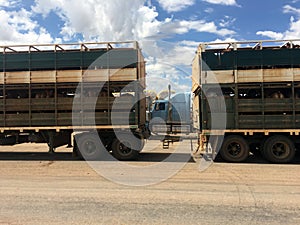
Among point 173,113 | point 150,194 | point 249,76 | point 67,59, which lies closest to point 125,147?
point 67,59

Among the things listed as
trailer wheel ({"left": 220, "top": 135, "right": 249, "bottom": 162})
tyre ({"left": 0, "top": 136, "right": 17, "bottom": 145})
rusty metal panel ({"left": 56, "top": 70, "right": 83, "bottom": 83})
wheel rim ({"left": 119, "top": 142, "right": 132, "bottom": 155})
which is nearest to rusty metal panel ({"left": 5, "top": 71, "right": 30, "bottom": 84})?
rusty metal panel ({"left": 56, "top": 70, "right": 83, "bottom": 83})

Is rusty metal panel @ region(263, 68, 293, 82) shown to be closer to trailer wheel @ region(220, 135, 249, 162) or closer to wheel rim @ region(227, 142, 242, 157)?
trailer wheel @ region(220, 135, 249, 162)

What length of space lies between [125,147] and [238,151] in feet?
14.3

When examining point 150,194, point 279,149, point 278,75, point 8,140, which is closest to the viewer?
point 150,194

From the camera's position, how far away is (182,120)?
792 inches

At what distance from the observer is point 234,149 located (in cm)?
1066

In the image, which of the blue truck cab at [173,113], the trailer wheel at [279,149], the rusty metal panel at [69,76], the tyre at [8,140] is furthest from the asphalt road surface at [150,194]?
the blue truck cab at [173,113]

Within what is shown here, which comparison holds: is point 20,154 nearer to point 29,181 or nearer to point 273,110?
point 29,181

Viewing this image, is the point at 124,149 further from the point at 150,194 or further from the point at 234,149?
the point at 150,194

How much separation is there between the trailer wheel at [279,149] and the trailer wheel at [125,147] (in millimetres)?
4881

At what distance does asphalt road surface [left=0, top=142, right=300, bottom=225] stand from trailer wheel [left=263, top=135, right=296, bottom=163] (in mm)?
420

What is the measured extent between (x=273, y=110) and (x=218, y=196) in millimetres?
5385

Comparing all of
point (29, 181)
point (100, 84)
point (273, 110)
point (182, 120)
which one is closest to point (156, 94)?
point (182, 120)

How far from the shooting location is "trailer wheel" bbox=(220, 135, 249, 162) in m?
10.5
